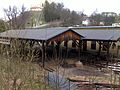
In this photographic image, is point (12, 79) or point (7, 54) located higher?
point (7, 54)

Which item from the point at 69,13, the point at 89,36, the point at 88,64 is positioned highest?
the point at 69,13

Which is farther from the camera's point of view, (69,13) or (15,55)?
(69,13)

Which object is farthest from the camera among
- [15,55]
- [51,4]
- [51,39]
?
[51,4]

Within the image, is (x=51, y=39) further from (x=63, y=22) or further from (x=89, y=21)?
(x=89, y=21)

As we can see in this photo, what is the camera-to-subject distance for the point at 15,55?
4188 millimetres

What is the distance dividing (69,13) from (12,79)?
54.7m

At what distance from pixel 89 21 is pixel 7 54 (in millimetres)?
56391

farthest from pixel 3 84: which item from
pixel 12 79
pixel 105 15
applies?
pixel 105 15

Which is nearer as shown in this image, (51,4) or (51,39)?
(51,39)

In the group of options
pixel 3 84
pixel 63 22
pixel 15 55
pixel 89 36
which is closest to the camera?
pixel 3 84

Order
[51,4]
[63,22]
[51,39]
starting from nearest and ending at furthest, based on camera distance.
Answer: [51,39], [63,22], [51,4]

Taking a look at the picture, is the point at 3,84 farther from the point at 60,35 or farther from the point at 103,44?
the point at 103,44

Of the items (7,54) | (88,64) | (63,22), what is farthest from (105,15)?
(7,54)

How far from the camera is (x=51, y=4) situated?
5731 cm
